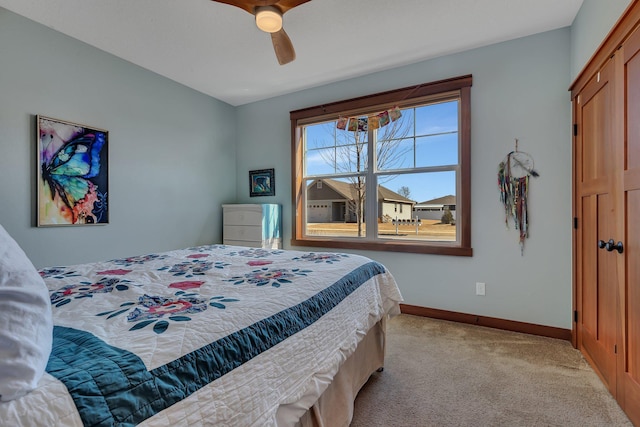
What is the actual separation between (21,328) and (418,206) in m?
3.06

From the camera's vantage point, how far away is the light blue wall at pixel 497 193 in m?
2.48

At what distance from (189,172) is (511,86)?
11.3 ft

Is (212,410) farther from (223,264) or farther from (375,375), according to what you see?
(375,375)

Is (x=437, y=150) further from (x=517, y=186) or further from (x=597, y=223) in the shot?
(x=597, y=223)

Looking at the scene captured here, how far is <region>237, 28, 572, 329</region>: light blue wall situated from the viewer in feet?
8.13

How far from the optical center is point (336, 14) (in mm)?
2266

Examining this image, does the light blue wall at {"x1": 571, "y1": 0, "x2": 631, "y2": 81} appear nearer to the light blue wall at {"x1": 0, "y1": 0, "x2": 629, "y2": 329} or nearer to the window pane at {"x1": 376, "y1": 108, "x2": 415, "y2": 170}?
the light blue wall at {"x1": 0, "y1": 0, "x2": 629, "y2": 329}

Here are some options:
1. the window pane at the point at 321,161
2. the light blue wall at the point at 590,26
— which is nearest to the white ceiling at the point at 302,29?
the light blue wall at the point at 590,26

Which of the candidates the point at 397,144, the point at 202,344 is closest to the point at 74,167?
the point at 202,344

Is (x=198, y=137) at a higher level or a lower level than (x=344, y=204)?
higher

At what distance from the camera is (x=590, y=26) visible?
6.63 feet

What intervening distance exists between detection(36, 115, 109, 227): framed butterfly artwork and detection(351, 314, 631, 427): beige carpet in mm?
2669

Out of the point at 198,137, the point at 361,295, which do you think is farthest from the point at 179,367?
the point at 198,137

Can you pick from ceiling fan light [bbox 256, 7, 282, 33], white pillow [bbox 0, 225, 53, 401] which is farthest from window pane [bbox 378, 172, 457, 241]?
white pillow [bbox 0, 225, 53, 401]
